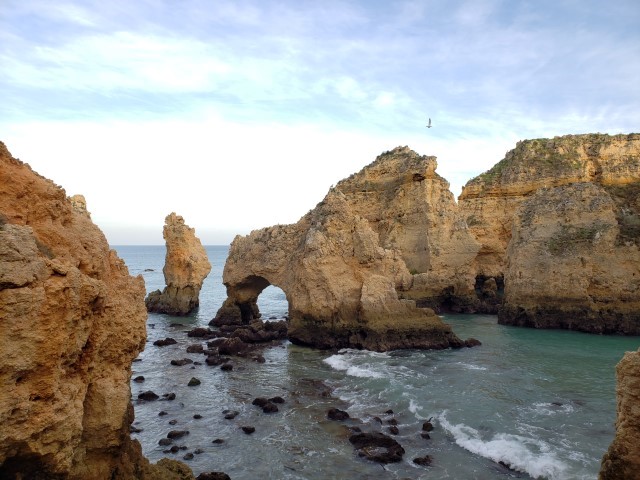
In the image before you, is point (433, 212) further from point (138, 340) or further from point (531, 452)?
point (138, 340)

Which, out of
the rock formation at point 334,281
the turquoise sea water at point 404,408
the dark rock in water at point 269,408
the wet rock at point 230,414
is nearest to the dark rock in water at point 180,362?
the turquoise sea water at point 404,408

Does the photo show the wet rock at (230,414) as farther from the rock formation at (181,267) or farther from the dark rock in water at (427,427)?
the rock formation at (181,267)

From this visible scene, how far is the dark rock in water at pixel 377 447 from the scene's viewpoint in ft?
44.7

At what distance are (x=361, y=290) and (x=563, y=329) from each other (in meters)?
15.9

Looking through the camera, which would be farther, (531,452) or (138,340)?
(531,452)

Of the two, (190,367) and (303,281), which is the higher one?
(303,281)

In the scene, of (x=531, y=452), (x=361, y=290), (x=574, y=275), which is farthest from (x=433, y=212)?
(x=531, y=452)

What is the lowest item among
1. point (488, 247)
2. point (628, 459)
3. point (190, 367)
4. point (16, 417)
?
point (190, 367)

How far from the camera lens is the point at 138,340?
803cm

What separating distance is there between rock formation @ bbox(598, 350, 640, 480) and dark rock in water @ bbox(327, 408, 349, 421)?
989cm

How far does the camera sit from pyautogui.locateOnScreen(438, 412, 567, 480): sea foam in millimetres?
12789

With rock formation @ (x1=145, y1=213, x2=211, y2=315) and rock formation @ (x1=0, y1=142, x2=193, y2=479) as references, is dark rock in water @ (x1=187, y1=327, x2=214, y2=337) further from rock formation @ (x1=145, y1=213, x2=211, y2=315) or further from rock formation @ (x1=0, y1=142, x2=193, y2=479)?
rock formation @ (x1=0, y1=142, x2=193, y2=479)

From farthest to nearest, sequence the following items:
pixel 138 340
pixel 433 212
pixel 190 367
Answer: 1. pixel 433 212
2. pixel 190 367
3. pixel 138 340

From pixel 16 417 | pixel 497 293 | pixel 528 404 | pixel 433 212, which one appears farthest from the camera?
pixel 497 293
